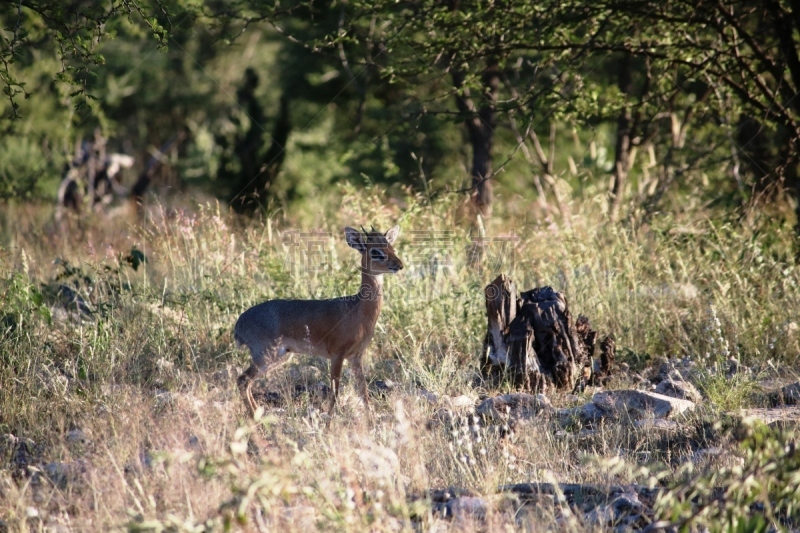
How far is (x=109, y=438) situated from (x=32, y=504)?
34.6 inches

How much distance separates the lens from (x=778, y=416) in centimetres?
612


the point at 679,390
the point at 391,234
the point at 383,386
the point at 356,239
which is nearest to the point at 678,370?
the point at 679,390

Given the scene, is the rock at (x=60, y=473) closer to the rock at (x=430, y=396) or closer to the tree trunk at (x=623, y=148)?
the rock at (x=430, y=396)

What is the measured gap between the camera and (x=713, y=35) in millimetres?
11531

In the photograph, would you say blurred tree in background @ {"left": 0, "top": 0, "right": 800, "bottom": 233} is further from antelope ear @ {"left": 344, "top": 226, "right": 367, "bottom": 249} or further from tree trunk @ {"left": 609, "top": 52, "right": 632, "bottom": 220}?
antelope ear @ {"left": 344, "top": 226, "right": 367, "bottom": 249}

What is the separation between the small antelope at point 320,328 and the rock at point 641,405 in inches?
71.7

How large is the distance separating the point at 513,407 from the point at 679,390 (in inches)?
54.0

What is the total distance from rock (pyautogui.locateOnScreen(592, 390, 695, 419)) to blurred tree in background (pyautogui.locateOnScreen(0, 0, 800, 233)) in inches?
98.7

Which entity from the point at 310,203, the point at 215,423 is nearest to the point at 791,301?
the point at 215,423

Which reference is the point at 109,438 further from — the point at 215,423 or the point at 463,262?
the point at 463,262

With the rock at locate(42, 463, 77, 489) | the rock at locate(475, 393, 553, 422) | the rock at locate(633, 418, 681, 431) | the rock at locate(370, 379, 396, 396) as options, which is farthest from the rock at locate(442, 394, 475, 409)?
the rock at locate(42, 463, 77, 489)

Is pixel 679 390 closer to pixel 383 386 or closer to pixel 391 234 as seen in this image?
pixel 383 386

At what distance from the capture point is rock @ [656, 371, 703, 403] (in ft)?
21.9

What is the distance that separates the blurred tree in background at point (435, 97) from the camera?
9.31 meters
